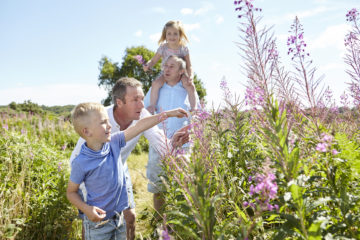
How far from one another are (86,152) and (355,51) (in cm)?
306

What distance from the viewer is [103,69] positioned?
116 ft

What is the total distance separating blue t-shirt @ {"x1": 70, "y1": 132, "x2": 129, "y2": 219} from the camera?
2.62 metres

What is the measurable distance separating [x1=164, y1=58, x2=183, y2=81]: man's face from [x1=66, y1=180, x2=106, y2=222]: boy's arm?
9.91ft

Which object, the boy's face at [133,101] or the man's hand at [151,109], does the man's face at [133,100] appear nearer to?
the boy's face at [133,101]

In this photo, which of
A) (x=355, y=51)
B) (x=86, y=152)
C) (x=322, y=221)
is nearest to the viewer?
(x=322, y=221)

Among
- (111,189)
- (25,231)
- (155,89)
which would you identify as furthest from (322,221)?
(155,89)

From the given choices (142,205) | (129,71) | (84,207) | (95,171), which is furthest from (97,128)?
(129,71)

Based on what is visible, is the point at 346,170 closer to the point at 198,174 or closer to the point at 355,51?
the point at 198,174

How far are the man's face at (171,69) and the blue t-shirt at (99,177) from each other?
8.30 ft

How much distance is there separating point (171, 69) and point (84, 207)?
3232mm

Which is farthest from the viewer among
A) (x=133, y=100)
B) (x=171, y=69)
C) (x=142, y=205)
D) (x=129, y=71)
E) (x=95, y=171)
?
(x=129, y=71)

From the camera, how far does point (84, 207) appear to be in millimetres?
2441

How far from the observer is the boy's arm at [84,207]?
239 centimetres

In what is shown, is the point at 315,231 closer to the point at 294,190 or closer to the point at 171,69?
the point at 294,190
